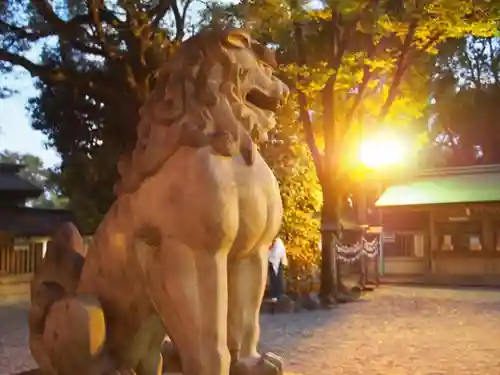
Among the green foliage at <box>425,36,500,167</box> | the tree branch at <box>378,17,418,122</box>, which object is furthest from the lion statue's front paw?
the green foliage at <box>425,36,500,167</box>

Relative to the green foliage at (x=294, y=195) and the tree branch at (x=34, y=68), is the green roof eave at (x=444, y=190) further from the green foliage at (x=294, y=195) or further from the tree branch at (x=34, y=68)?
the tree branch at (x=34, y=68)

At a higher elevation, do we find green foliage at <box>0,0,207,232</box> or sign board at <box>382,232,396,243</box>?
green foliage at <box>0,0,207,232</box>

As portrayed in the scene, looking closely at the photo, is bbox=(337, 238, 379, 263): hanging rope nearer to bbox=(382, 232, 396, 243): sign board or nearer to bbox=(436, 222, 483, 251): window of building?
bbox=(436, 222, 483, 251): window of building

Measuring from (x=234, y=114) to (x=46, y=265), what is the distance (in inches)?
46.4

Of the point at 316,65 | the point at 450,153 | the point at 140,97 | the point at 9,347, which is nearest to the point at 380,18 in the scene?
the point at 316,65

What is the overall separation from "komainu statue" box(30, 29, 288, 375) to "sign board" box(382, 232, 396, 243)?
54.0 ft

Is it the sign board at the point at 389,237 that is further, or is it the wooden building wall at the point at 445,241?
the sign board at the point at 389,237

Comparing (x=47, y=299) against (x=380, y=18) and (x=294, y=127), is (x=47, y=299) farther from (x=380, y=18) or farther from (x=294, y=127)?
(x=294, y=127)

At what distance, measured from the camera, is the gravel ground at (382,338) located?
19.5ft

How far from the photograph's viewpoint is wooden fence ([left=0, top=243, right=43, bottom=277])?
17625mm

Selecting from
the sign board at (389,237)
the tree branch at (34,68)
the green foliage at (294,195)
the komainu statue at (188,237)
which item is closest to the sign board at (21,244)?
the tree branch at (34,68)

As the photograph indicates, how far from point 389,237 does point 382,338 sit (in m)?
11.5

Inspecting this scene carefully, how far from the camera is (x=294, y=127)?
13.0 metres

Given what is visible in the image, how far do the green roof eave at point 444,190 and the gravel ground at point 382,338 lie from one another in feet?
18.2
